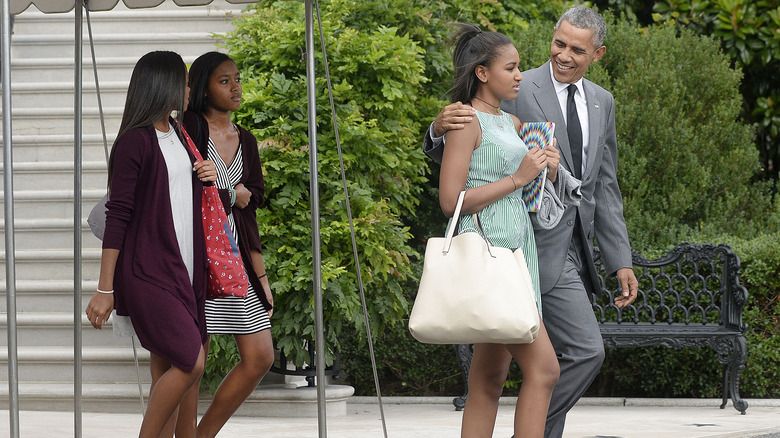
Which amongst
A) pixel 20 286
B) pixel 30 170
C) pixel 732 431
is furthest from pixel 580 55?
pixel 30 170

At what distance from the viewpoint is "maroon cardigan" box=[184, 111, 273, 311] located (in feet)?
14.3

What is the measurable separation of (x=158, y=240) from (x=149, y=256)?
0.24 ft

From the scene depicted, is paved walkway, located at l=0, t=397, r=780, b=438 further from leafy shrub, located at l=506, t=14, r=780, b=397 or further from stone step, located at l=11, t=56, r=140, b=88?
stone step, located at l=11, t=56, r=140, b=88

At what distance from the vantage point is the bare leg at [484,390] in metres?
3.92

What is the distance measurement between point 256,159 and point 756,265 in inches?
175

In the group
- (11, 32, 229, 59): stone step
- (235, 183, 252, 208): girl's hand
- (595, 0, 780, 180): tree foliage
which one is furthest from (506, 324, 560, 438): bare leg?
(595, 0, 780, 180): tree foliage

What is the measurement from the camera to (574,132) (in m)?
4.18

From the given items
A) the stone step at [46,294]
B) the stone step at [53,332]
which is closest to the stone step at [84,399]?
the stone step at [53,332]

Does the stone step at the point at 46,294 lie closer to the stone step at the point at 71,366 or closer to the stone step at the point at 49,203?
the stone step at the point at 71,366

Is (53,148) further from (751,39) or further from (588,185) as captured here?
(751,39)

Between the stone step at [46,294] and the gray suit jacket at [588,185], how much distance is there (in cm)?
417

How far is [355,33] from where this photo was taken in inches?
275

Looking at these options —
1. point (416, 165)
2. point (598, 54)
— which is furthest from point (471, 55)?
point (416, 165)

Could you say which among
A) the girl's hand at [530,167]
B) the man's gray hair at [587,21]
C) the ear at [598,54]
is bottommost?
the girl's hand at [530,167]
